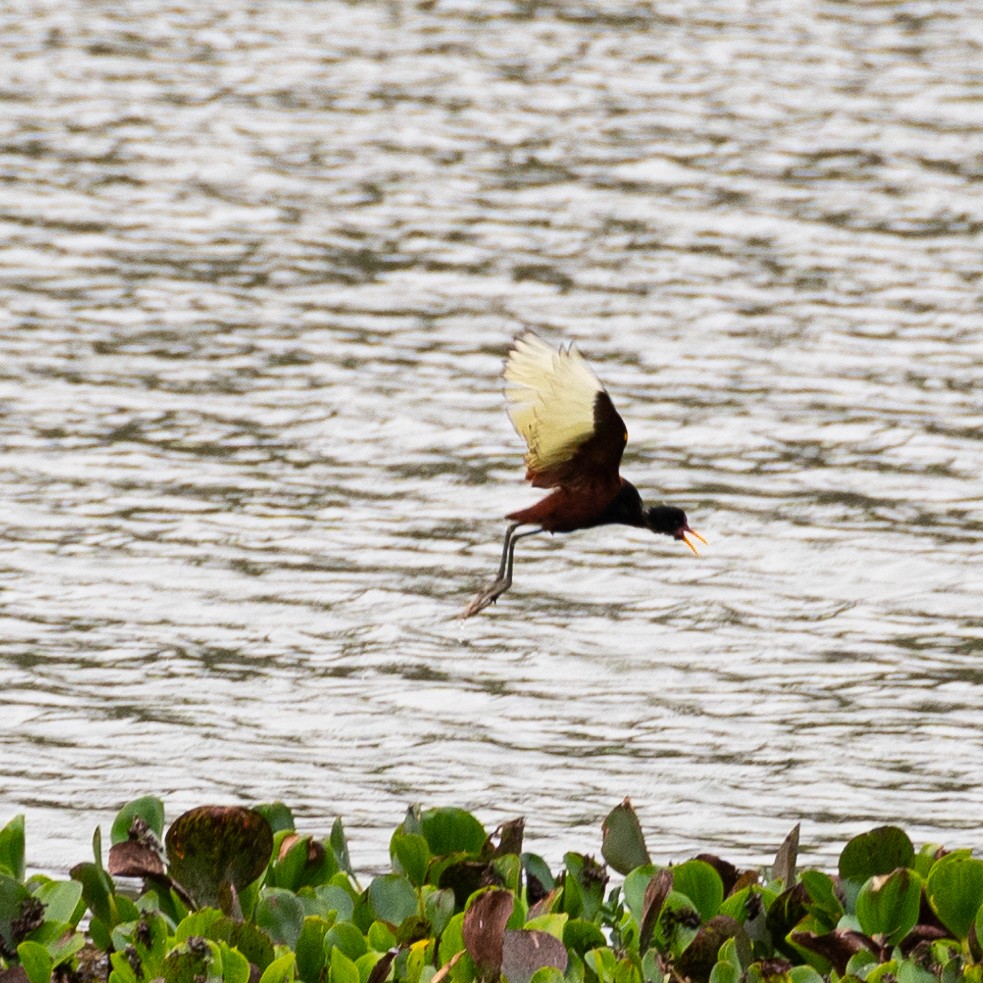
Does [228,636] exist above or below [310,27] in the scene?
below

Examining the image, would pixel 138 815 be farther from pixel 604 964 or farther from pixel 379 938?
pixel 604 964

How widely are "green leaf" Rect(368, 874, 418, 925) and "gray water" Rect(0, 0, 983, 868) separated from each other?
197 cm

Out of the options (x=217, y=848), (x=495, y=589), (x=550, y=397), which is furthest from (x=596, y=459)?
(x=217, y=848)

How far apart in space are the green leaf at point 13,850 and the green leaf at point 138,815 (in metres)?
0.22

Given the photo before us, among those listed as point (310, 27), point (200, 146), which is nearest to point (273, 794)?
point (200, 146)

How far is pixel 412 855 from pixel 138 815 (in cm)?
63

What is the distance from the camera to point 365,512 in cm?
1055

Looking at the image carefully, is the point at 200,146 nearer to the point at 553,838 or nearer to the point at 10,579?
the point at 10,579

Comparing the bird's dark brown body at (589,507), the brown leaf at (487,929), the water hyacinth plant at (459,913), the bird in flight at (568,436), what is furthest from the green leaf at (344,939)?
the bird's dark brown body at (589,507)

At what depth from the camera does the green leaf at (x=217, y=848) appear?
472cm

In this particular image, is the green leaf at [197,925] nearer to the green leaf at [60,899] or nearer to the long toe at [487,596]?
the green leaf at [60,899]

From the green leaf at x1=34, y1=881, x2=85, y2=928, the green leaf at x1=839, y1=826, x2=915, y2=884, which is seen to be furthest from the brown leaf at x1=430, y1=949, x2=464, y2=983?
the green leaf at x1=839, y1=826, x2=915, y2=884

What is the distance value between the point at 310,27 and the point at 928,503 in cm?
1240

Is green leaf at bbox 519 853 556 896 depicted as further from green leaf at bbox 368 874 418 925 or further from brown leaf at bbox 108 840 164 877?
brown leaf at bbox 108 840 164 877
